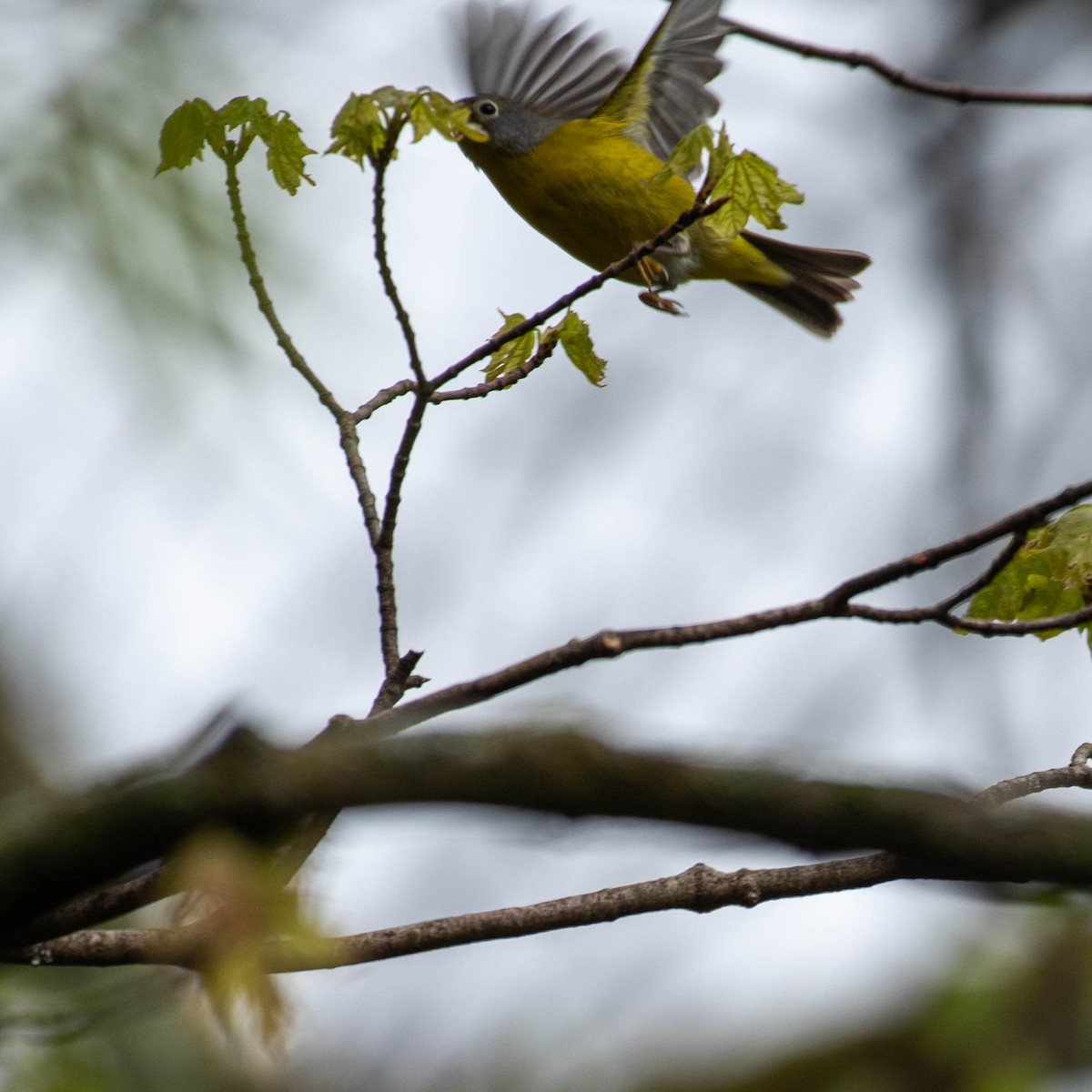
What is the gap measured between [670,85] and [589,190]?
0.53 metres

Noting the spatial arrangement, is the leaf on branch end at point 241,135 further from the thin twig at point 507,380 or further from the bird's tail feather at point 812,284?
Answer: the bird's tail feather at point 812,284

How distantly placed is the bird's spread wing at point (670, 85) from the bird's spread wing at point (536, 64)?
0.32 ft

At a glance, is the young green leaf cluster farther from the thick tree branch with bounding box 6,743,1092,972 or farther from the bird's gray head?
the bird's gray head

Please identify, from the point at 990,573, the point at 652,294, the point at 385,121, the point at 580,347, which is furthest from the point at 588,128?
the point at 990,573

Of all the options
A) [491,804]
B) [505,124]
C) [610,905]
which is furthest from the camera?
[505,124]

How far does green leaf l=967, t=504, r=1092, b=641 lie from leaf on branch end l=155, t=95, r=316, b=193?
1696mm

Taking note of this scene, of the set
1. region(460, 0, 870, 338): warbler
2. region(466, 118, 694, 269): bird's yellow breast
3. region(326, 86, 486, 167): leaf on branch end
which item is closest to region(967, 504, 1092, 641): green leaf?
region(326, 86, 486, 167): leaf on branch end

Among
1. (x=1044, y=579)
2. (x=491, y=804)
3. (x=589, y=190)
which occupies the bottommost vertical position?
(x=491, y=804)

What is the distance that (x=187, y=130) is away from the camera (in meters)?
3.02

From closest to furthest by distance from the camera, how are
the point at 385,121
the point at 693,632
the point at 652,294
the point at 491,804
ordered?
the point at 491,804
the point at 693,632
the point at 385,121
the point at 652,294

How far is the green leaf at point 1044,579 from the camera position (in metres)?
2.90

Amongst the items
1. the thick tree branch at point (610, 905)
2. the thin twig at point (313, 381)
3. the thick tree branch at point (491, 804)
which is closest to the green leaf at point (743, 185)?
the thin twig at point (313, 381)

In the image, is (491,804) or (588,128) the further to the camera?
(588,128)

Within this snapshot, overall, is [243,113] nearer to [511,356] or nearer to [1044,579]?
[511,356]
